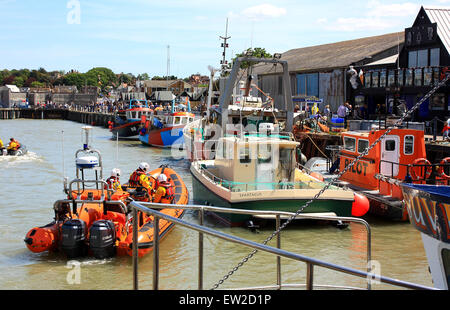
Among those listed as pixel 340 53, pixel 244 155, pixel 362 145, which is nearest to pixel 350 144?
pixel 362 145

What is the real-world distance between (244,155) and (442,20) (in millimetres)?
20947

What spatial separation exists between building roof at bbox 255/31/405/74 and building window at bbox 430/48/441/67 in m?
2.66

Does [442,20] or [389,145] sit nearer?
[389,145]

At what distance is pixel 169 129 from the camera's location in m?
40.9

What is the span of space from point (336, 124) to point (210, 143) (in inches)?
270

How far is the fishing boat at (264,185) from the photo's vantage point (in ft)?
44.7

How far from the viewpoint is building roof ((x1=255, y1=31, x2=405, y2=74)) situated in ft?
120

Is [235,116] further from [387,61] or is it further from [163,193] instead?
[387,61]

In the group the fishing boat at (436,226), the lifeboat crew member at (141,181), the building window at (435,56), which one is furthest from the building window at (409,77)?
the fishing boat at (436,226)

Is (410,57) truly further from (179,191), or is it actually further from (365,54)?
(179,191)

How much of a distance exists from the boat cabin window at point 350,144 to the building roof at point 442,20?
1365 centimetres

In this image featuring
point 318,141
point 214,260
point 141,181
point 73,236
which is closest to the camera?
point 73,236

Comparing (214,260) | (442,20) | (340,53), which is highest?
(442,20)

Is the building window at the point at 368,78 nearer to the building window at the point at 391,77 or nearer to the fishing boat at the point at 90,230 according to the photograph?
the building window at the point at 391,77
